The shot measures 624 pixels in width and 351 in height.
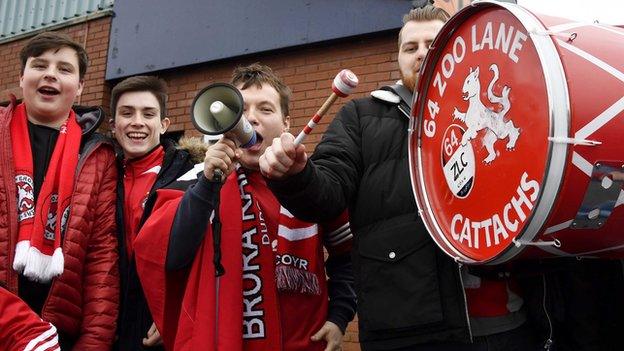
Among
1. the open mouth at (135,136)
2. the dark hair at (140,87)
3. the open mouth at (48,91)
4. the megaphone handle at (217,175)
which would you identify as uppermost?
the dark hair at (140,87)

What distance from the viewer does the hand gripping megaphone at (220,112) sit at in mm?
1714

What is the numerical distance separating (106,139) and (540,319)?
6.22 ft

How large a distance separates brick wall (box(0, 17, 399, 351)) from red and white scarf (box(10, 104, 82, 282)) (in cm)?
262

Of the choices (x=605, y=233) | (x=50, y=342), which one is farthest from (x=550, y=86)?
(x=50, y=342)

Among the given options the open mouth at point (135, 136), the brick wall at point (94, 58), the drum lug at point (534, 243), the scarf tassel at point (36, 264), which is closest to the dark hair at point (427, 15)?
the drum lug at point (534, 243)

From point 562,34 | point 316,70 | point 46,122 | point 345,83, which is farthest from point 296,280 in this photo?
point 316,70

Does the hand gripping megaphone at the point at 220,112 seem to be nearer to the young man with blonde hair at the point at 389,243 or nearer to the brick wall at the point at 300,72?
the young man with blonde hair at the point at 389,243

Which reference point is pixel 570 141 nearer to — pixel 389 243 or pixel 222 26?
pixel 389 243

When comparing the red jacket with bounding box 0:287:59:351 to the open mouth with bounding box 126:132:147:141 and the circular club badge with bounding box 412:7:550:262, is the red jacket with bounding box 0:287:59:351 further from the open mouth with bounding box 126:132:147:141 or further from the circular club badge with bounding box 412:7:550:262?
the circular club badge with bounding box 412:7:550:262

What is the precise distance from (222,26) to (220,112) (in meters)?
4.17

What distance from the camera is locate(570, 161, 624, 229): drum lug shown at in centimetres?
127

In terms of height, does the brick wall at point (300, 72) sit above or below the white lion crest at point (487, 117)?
above

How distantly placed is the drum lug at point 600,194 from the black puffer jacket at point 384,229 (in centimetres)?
41

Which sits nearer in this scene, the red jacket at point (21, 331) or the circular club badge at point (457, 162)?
the circular club badge at point (457, 162)
